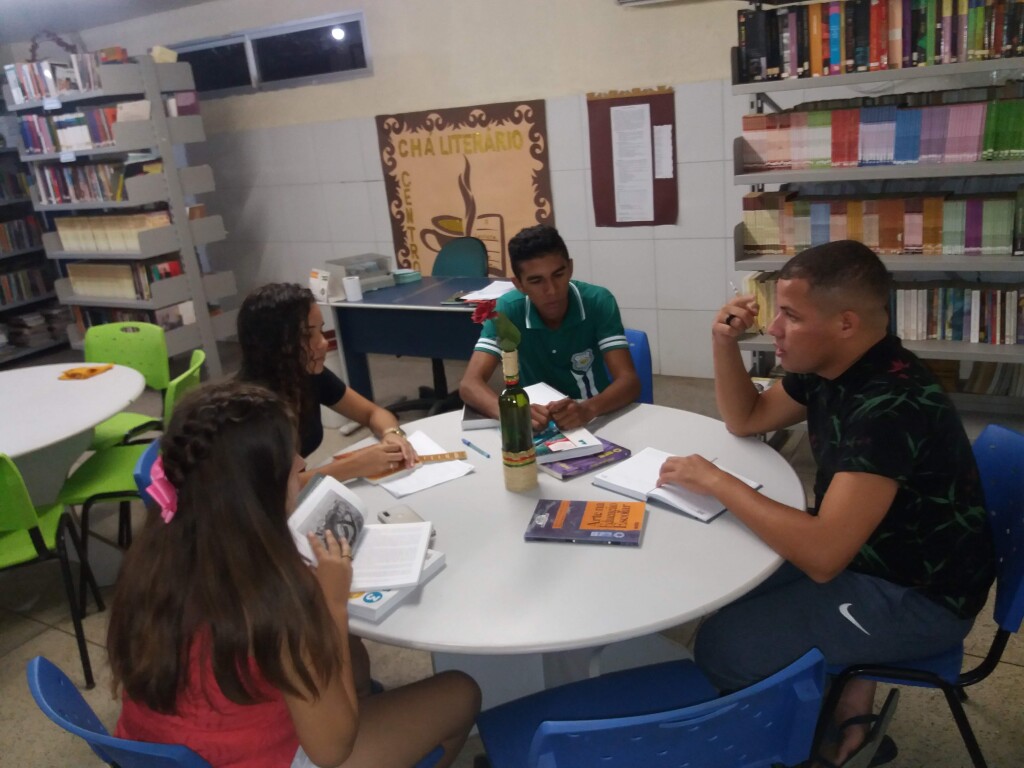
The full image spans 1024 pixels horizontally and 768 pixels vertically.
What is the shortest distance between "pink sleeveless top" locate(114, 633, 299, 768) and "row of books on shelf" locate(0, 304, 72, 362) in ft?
18.7

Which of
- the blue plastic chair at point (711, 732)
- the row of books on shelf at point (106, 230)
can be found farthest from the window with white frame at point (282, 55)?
the blue plastic chair at point (711, 732)

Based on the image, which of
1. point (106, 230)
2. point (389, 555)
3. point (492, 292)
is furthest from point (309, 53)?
point (389, 555)

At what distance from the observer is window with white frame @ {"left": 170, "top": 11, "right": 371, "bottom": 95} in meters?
4.80

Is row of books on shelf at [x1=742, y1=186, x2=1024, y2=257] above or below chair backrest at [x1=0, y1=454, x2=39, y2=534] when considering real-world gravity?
above

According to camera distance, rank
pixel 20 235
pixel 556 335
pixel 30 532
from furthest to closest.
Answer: pixel 20 235 → pixel 556 335 → pixel 30 532

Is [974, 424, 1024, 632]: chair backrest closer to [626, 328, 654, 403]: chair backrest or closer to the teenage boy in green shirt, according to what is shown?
the teenage boy in green shirt

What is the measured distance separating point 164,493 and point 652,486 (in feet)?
3.14

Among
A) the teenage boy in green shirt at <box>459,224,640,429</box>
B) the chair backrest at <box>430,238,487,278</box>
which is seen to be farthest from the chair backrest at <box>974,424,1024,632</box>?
the chair backrest at <box>430,238,487,278</box>

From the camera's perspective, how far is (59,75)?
4.92 m

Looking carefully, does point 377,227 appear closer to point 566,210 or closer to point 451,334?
point 566,210

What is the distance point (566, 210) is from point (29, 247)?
4.50 meters

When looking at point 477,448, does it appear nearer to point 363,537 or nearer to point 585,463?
point 585,463

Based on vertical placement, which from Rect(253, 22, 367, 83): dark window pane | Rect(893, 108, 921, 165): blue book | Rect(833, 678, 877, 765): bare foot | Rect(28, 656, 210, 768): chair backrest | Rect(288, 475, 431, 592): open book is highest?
Rect(253, 22, 367, 83): dark window pane

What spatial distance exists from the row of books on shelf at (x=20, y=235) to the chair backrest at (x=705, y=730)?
21.4 feet
